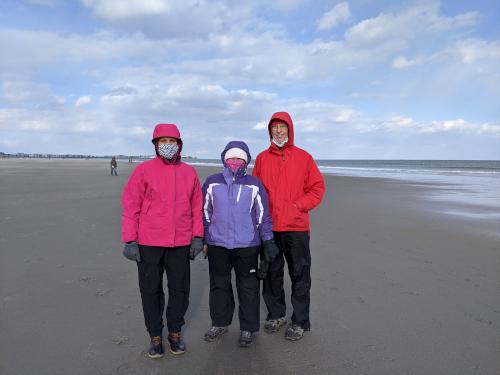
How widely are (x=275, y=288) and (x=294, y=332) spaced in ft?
1.55

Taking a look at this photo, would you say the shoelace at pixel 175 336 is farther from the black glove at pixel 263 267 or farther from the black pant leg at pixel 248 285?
the black glove at pixel 263 267

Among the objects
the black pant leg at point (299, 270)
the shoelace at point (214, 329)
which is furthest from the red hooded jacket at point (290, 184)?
the shoelace at point (214, 329)

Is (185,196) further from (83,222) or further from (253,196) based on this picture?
(83,222)

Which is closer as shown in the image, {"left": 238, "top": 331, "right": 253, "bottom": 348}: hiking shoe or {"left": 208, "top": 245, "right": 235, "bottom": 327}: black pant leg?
{"left": 238, "top": 331, "right": 253, "bottom": 348}: hiking shoe

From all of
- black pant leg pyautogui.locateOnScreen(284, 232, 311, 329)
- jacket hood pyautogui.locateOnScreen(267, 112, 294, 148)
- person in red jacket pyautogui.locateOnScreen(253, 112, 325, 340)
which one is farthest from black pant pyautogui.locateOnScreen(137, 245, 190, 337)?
jacket hood pyautogui.locateOnScreen(267, 112, 294, 148)

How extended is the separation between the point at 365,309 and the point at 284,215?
Result: 1615 mm

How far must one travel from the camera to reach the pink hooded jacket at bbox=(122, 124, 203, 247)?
312cm

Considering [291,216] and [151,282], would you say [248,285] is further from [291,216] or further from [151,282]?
[151,282]

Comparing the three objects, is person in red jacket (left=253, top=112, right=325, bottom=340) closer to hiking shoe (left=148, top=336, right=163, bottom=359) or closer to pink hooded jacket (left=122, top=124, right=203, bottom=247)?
pink hooded jacket (left=122, top=124, right=203, bottom=247)

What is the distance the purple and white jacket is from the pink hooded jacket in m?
0.23

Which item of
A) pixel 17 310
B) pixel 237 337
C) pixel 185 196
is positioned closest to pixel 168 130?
pixel 185 196

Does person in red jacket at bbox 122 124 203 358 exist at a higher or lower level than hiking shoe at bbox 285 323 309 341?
higher

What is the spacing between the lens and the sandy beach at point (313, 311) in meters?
3.07

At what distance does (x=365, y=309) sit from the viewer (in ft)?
13.5
